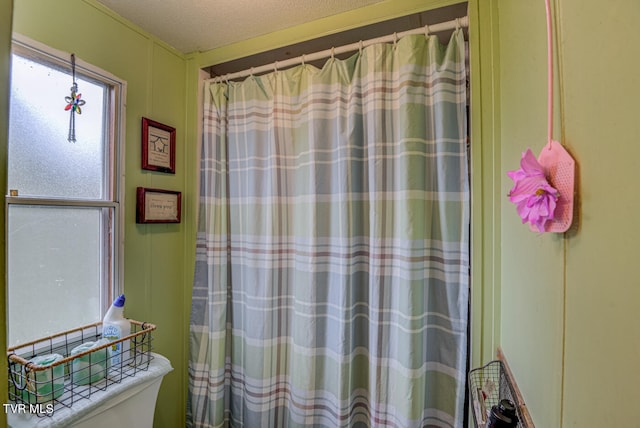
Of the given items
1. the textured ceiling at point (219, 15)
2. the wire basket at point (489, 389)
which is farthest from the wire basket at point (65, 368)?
the textured ceiling at point (219, 15)

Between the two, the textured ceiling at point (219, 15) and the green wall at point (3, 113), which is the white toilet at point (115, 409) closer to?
the green wall at point (3, 113)

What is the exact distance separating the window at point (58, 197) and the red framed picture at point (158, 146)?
0.36 feet

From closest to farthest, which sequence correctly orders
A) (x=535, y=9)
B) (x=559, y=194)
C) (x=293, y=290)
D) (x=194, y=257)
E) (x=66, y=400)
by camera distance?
(x=559, y=194) → (x=535, y=9) → (x=66, y=400) → (x=293, y=290) → (x=194, y=257)

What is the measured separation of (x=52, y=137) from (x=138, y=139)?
30 cm

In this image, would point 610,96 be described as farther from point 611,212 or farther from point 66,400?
point 66,400

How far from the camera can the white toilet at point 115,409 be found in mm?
768

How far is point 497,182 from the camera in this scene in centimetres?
96

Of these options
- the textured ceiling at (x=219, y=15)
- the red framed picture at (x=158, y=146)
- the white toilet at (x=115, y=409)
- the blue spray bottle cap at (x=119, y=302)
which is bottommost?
the white toilet at (x=115, y=409)

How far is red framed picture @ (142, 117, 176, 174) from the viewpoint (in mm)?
1246

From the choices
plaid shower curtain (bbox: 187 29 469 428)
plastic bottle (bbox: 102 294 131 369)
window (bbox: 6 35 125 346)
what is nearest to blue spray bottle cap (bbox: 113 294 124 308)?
plastic bottle (bbox: 102 294 131 369)

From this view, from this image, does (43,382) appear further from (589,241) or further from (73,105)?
(589,241)

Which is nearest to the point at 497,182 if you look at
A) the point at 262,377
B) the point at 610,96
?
the point at 610,96

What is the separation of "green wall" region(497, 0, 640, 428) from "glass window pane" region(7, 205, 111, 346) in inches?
58.8

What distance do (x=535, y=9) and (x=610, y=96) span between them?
41 cm
